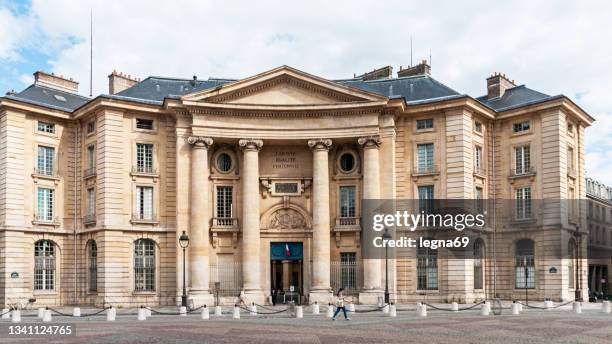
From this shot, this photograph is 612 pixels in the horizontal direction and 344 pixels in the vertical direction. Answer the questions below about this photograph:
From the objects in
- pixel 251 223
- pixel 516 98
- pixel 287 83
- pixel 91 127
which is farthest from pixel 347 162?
pixel 91 127

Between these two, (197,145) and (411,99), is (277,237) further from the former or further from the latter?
(411,99)

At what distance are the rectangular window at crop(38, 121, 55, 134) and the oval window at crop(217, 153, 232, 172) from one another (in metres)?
10.7

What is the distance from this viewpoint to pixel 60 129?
166ft

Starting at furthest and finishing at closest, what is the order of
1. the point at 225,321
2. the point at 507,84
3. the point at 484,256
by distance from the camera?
the point at 507,84
the point at 484,256
the point at 225,321

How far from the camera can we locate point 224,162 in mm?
50875

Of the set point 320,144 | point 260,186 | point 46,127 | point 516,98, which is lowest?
point 260,186

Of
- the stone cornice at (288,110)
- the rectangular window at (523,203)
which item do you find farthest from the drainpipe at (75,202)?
the rectangular window at (523,203)

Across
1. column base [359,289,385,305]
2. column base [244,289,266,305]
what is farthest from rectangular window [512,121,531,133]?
column base [244,289,266,305]

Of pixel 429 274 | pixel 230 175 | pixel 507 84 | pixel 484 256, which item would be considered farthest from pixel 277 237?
pixel 507 84

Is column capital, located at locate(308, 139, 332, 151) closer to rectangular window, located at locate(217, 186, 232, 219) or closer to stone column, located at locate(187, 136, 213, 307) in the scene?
rectangular window, located at locate(217, 186, 232, 219)

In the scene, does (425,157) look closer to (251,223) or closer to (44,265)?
(251,223)

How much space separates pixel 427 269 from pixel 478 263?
353 cm

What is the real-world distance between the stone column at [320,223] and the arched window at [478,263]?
9407 millimetres

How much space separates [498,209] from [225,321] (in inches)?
920
